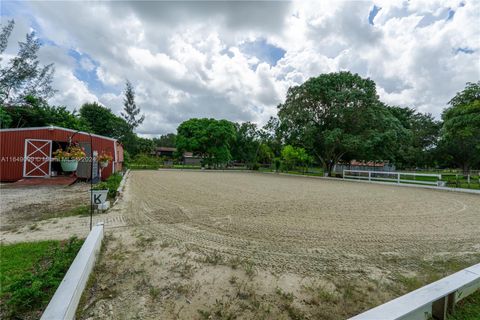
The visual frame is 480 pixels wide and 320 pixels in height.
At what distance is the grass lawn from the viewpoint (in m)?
1.76

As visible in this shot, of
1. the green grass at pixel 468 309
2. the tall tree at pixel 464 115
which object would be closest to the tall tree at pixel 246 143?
the tall tree at pixel 464 115

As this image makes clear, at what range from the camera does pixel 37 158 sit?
416 inches

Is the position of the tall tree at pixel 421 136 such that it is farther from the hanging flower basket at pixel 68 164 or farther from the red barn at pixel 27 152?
the red barn at pixel 27 152

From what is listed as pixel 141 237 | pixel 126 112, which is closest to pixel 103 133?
pixel 126 112

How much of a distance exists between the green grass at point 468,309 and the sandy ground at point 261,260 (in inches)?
17.1

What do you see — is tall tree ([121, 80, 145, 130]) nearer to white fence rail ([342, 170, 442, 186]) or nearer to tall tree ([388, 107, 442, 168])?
white fence rail ([342, 170, 442, 186])

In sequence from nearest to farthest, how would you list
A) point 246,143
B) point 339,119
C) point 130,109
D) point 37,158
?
point 37,158 < point 339,119 < point 130,109 < point 246,143

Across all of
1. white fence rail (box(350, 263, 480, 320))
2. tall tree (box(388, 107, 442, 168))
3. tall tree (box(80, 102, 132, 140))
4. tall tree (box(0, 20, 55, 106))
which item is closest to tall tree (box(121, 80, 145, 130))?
tall tree (box(80, 102, 132, 140))

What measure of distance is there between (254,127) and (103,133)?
22.4m

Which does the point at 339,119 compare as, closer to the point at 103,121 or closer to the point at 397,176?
the point at 397,176

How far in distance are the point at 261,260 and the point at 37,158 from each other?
1276 centimetres

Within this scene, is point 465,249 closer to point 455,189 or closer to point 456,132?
point 455,189

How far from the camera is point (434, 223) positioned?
455cm

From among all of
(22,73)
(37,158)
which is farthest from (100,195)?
(22,73)
